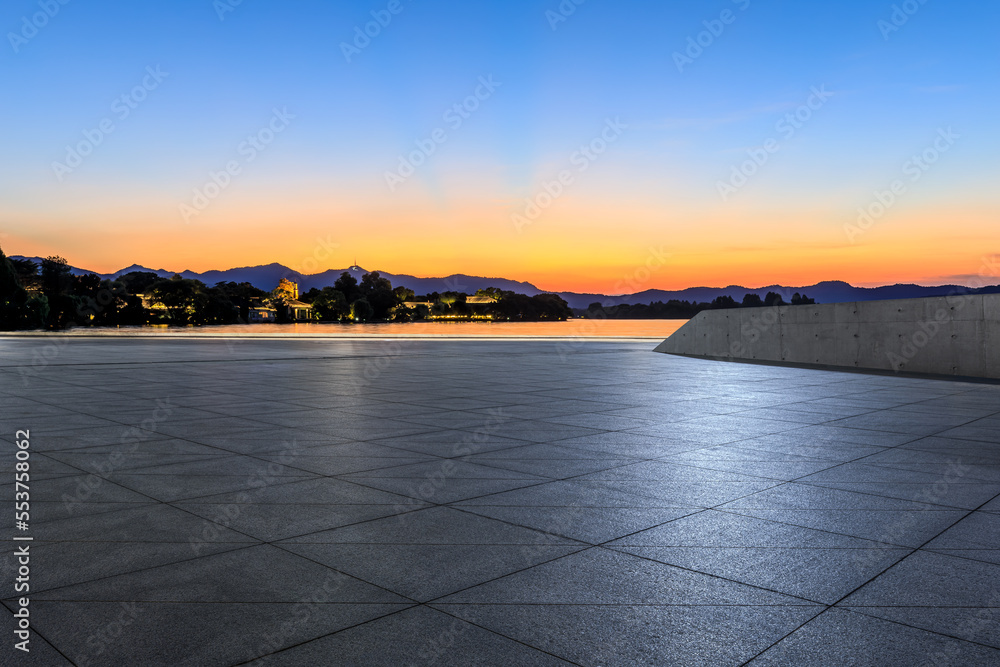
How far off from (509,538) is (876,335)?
673 inches

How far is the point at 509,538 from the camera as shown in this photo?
4961 millimetres

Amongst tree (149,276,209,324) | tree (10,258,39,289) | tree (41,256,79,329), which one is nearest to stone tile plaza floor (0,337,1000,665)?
tree (41,256,79,329)

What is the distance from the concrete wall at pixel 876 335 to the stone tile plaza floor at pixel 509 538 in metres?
7.48

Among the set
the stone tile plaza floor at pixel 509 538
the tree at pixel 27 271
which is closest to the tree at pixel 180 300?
the tree at pixel 27 271

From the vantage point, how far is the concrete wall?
1684 centimetres

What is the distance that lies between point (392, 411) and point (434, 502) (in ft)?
18.5

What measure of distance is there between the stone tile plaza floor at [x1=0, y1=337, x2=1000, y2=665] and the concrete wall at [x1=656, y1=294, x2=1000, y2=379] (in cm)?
748

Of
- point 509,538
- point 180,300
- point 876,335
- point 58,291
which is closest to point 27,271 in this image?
point 58,291

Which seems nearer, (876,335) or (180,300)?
(876,335)

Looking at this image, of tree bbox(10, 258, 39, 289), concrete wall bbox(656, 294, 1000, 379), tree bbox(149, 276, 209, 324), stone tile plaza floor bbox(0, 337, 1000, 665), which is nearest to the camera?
stone tile plaza floor bbox(0, 337, 1000, 665)

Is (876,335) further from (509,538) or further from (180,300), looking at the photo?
(180,300)

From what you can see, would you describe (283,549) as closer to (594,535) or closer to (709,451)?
(594,535)

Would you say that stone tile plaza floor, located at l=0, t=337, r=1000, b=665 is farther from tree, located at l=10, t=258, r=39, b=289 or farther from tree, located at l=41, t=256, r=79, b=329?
tree, located at l=10, t=258, r=39, b=289

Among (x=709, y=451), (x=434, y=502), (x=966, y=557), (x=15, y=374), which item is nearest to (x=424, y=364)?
(x=15, y=374)
